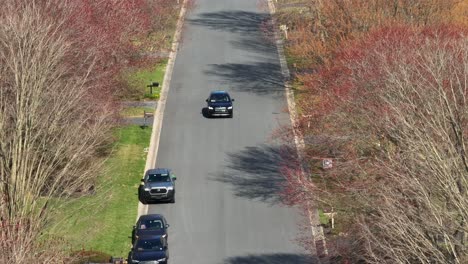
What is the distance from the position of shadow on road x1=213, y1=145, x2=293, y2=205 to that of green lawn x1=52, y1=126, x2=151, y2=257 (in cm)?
579

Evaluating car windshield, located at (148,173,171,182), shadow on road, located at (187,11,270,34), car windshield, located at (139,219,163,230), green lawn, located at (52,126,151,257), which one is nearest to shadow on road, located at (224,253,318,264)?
car windshield, located at (139,219,163,230)

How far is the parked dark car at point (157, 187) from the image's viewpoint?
221 feet

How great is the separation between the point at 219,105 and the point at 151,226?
23535 millimetres

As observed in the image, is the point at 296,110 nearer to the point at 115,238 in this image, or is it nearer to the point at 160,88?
the point at 160,88

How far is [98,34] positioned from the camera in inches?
3022

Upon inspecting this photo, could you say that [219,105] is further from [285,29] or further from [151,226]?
[285,29]

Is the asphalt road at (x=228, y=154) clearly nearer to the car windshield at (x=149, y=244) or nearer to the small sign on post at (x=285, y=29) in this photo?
the car windshield at (x=149, y=244)

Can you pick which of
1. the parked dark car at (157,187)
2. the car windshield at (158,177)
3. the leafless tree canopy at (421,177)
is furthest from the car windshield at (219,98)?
the leafless tree canopy at (421,177)

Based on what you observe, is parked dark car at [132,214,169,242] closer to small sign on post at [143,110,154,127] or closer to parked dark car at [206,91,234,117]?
small sign on post at [143,110,154,127]

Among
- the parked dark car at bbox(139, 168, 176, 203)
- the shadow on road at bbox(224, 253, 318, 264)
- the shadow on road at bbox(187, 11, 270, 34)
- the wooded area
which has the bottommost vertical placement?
the shadow on road at bbox(187, 11, 270, 34)

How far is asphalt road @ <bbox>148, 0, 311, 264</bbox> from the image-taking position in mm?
61613

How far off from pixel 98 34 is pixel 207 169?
38.3 feet

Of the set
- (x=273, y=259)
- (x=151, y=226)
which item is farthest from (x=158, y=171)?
(x=273, y=259)

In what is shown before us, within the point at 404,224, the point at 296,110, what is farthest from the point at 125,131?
the point at 404,224
